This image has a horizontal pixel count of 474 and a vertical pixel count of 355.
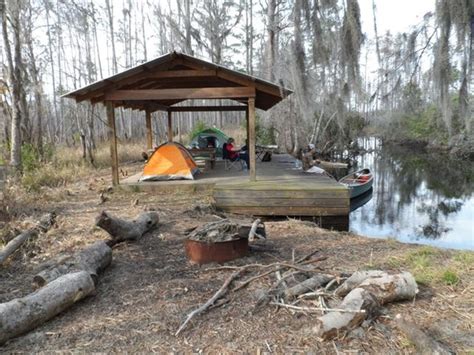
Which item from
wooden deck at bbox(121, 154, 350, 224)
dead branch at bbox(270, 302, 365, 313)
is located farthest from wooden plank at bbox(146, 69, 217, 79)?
dead branch at bbox(270, 302, 365, 313)

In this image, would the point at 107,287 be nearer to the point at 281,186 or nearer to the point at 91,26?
the point at 281,186

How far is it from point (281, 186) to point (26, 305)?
537 centimetres

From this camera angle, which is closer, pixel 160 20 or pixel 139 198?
pixel 139 198

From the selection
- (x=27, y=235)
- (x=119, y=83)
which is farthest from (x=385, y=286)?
(x=119, y=83)

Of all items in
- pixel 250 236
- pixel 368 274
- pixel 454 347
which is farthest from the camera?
pixel 250 236

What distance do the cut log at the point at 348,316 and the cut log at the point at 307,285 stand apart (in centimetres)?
41

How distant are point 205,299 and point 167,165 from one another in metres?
5.64

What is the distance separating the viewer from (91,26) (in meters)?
24.3

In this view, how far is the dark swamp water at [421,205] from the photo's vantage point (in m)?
8.79

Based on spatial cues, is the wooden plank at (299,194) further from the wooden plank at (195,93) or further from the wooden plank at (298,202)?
the wooden plank at (195,93)

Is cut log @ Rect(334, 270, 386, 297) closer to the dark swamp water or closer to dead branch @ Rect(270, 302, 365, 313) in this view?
dead branch @ Rect(270, 302, 365, 313)

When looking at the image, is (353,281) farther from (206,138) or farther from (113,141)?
(206,138)

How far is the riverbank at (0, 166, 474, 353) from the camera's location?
8.11 feet

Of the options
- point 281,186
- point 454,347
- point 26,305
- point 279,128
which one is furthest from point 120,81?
point 279,128
